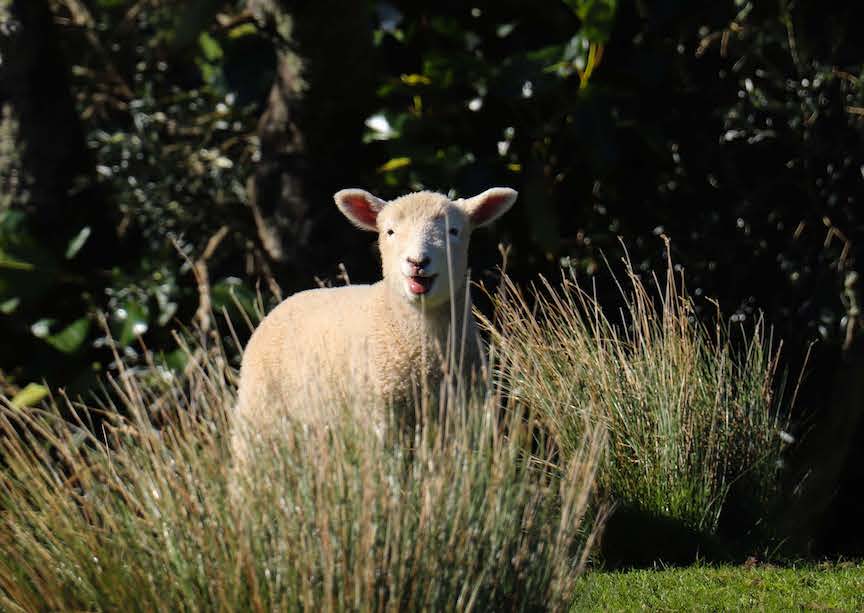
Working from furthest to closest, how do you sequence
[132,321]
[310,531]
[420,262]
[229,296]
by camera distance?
[132,321] → [229,296] → [420,262] → [310,531]

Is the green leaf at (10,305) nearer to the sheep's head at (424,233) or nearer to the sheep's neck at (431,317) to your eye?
the sheep's head at (424,233)

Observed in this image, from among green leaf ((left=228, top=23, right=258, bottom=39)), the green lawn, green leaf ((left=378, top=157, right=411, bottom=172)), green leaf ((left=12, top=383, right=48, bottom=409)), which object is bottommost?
the green lawn

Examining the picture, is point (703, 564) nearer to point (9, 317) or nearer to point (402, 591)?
point (402, 591)

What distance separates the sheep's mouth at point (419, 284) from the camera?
4344mm

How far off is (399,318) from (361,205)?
1.63ft

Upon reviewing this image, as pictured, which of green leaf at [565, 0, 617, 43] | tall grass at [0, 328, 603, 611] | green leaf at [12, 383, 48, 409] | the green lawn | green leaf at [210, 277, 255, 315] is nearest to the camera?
tall grass at [0, 328, 603, 611]

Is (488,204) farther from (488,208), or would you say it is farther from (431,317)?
(431,317)

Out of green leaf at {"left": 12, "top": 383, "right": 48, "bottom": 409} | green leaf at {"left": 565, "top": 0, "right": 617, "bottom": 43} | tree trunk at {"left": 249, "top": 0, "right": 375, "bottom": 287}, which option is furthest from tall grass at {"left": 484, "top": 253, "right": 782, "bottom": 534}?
green leaf at {"left": 12, "top": 383, "right": 48, "bottom": 409}

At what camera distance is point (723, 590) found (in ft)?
15.9

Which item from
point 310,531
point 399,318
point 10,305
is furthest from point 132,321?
point 310,531

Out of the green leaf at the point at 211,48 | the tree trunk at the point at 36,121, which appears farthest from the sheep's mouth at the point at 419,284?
the green leaf at the point at 211,48

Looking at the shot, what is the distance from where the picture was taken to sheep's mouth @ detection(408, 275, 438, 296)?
434cm

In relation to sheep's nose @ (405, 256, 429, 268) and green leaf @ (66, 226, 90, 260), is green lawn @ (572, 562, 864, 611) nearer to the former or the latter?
sheep's nose @ (405, 256, 429, 268)

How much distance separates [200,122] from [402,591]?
690 cm
